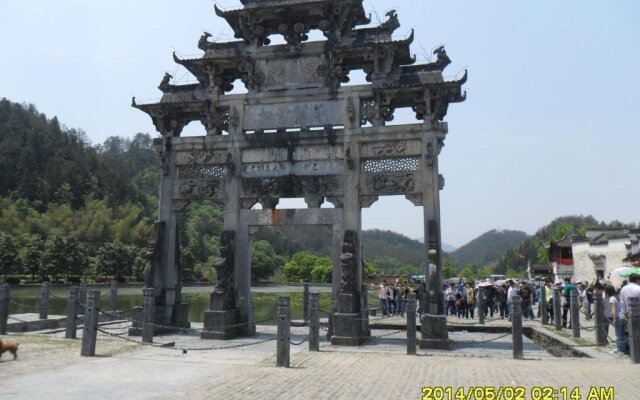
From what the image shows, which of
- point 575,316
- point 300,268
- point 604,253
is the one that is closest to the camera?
point 575,316

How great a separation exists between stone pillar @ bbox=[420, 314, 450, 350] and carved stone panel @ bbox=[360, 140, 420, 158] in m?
4.46

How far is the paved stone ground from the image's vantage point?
7.42m

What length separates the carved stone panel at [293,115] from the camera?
14.8 meters

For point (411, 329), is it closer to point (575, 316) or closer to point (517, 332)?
point (517, 332)

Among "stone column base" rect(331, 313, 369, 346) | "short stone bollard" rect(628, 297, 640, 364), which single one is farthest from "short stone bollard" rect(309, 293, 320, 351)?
"short stone bollard" rect(628, 297, 640, 364)

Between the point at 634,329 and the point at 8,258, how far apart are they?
49.4m

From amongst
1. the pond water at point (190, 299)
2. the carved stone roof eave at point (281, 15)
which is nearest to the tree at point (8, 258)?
the pond water at point (190, 299)

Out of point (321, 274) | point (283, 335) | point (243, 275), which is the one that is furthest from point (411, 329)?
point (321, 274)

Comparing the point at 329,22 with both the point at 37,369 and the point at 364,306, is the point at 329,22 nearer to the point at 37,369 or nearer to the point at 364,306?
the point at 364,306

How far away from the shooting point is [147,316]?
1305 centimetres

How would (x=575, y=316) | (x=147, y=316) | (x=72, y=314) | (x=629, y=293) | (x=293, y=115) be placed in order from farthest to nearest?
(x=293, y=115)
(x=575, y=316)
(x=72, y=314)
(x=147, y=316)
(x=629, y=293)

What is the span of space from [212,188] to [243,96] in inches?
118

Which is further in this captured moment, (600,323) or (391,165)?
(391,165)

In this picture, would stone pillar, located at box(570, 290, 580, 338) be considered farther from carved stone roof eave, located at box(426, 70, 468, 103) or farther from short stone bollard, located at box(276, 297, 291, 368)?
short stone bollard, located at box(276, 297, 291, 368)
